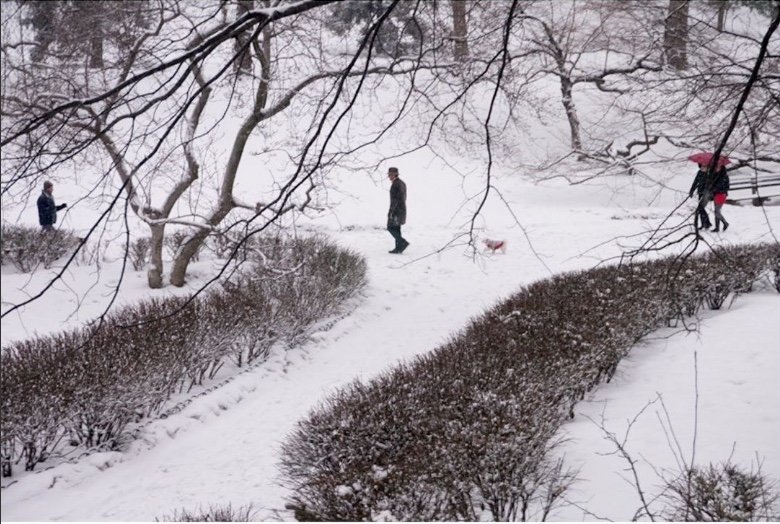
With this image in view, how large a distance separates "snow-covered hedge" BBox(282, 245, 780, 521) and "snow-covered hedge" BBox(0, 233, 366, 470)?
1491 millimetres

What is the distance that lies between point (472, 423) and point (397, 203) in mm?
8760

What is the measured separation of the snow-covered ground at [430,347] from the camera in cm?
451

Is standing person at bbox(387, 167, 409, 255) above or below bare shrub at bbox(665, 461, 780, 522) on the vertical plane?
above

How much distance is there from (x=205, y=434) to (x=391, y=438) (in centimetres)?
264

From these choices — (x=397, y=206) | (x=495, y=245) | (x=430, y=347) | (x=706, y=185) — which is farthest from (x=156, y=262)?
(x=706, y=185)

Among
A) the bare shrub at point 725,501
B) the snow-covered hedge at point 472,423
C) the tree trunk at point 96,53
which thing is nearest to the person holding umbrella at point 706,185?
the snow-covered hedge at point 472,423

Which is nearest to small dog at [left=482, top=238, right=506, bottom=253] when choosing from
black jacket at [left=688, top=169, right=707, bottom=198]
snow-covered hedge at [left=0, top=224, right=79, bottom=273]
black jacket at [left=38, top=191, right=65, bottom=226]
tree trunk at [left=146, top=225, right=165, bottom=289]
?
tree trunk at [left=146, top=225, right=165, bottom=289]

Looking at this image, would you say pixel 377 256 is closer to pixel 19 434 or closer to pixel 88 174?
pixel 19 434

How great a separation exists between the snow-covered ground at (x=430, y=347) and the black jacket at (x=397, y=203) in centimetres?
151

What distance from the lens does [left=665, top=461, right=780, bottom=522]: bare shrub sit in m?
3.15

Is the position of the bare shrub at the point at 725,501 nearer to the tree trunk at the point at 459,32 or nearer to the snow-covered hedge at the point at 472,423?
the snow-covered hedge at the point at 472,423

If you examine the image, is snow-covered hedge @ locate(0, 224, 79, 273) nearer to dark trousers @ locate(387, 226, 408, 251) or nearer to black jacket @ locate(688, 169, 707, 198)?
dark trousers @ locate(387, 226, 408, 251)

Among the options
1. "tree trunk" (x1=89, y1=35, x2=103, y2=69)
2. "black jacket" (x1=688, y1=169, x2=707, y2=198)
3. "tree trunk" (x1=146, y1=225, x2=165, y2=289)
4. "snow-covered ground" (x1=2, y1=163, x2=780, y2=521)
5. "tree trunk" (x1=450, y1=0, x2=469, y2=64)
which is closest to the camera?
"black jacket" (x1=688, y1=169, x2=707, y2=198)

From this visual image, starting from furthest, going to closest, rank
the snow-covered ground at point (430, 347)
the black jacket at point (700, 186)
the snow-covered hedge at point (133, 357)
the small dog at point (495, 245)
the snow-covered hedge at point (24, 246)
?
the snow-covered hedge at point (24, 246)
the small dog at point (495, 245)
the snow-covered hedge at point (133, 357)
the snow-covered ground at point (430, 347)
the black jacket at point (700, 186)
